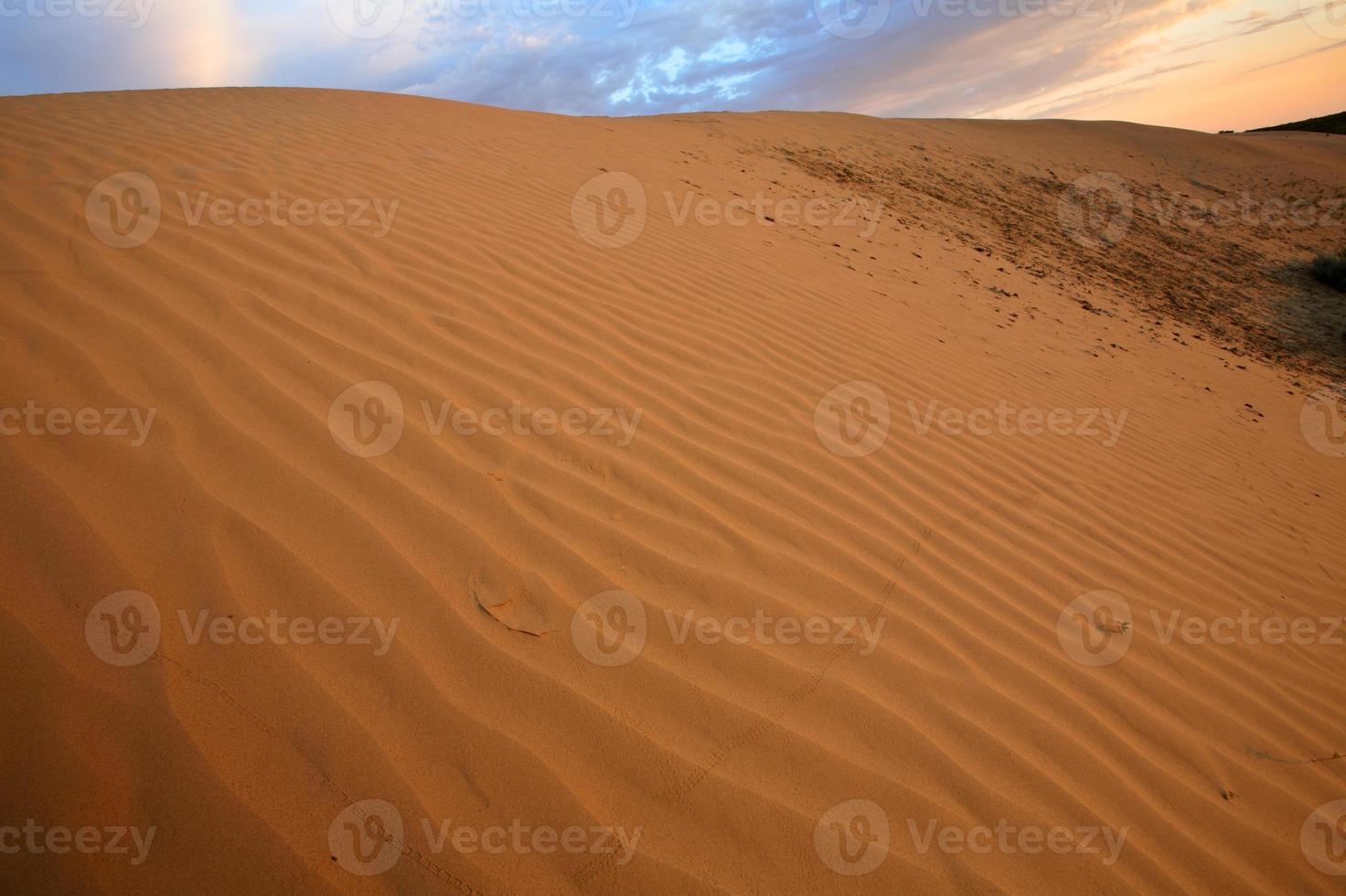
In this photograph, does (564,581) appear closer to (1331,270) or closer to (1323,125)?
(1331,270)

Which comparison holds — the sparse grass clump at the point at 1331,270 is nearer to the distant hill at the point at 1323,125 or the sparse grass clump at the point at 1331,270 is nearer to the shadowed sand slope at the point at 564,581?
the shadowed sand slope at the point at 564,581

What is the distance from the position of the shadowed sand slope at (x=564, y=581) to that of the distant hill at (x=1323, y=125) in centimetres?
3160

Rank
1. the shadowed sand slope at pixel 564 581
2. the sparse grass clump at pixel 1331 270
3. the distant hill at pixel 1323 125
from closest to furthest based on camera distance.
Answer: the shadowed sand slope at pixel 564 581
the sparse grass clump at pixel 1331 270
the distant hill at pixel 1323 125

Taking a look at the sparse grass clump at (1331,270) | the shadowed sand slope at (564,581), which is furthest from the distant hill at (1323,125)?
the shadowed sand slope at (564,581)

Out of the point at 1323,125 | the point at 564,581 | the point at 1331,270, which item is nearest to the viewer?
the point at 564,581

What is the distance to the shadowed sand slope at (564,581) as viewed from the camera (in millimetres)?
1338

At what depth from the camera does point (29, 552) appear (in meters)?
1.51

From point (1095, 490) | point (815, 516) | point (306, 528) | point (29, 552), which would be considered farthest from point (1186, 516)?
point (29, 552)

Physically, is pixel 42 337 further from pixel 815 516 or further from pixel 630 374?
pixel 815 516

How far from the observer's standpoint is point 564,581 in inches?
73.6

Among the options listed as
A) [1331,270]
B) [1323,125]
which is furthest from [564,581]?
[1323,125]

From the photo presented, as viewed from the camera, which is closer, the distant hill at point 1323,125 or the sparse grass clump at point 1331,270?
the sparse grass clump at point 1331,270

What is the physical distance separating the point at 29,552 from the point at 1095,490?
4.49 metres

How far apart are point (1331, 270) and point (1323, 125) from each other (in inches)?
1005
